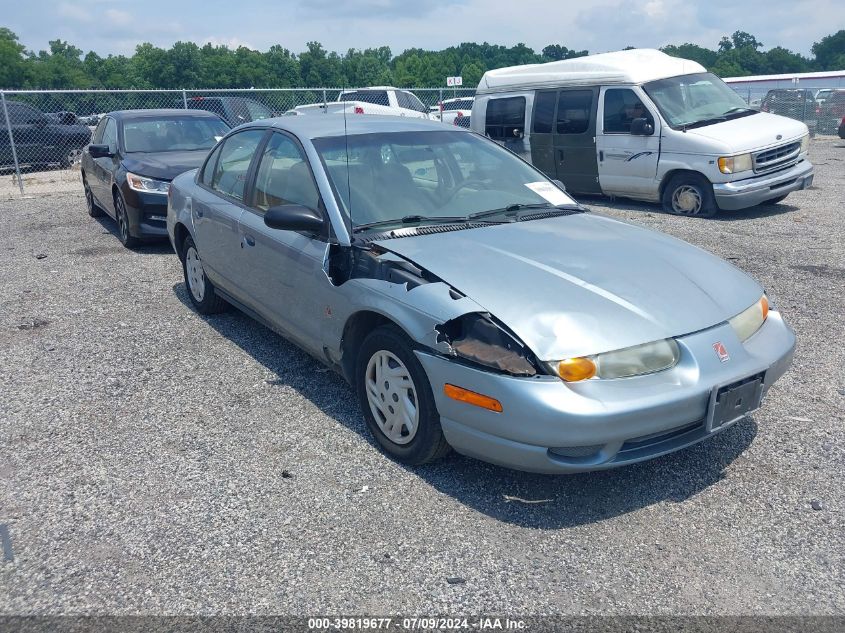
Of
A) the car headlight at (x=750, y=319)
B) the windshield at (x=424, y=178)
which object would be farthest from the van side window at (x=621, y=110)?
the car headlight at (x=750, y=319)

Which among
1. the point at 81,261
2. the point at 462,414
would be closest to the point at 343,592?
the point at 462,414

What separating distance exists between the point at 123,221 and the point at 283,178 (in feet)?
16.9

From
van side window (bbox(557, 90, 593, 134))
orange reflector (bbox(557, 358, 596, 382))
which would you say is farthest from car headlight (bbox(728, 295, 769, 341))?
van side window (bbox(557, 90, 593, 134))

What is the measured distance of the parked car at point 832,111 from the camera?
914 inches

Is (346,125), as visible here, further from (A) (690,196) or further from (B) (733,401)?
(A) (690,196)

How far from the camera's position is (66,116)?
61.2ft

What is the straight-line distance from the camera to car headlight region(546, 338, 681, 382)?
306 cm

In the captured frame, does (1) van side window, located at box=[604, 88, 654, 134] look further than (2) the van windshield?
Yes

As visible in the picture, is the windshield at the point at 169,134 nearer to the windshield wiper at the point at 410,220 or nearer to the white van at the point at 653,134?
the white van at the point at 653,134

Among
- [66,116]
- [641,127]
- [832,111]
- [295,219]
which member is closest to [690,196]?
[641,127]

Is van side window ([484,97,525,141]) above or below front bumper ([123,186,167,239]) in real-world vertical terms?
above

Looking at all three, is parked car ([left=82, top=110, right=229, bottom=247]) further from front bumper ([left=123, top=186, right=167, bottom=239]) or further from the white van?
the white van

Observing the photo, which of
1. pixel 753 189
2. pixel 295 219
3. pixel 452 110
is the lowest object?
pixel 753 189

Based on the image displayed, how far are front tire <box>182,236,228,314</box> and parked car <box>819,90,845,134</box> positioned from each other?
22867 mm
